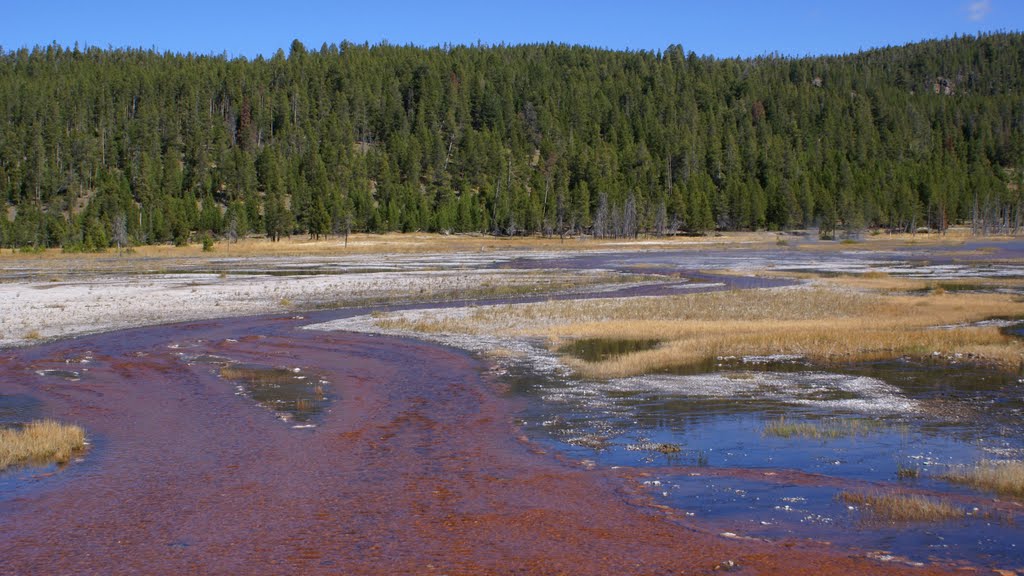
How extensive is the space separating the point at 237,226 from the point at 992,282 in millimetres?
101040

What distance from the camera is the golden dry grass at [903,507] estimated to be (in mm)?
12297

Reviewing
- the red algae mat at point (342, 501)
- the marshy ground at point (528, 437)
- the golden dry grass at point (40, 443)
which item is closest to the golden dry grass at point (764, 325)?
the marshy ground at point (528, 437)

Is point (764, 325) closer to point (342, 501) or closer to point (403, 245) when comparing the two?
point (342, 501)

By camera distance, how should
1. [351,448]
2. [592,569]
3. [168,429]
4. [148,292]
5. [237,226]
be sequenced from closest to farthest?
[592,569], [351,448], [168,429], [148,292], [237,226]

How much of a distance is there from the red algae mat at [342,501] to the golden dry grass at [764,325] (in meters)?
8.69

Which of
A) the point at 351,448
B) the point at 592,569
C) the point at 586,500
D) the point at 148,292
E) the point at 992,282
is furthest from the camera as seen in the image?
the point at 992,282

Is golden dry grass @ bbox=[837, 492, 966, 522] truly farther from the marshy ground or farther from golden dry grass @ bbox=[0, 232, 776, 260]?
golden dry grass @ bbox=[0, 232, 776, 260]

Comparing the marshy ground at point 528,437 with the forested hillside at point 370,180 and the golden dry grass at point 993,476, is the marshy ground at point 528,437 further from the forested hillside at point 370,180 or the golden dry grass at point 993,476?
the forested hillside at point 370,180

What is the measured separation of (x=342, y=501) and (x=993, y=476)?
9.89m

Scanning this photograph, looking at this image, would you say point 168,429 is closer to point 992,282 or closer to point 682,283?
point 682,283

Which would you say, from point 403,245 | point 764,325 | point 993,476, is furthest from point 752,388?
point 403,245

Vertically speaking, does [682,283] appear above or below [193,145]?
below

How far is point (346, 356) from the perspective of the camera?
29266mm

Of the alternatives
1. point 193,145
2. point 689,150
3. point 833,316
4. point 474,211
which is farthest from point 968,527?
point 689,150
